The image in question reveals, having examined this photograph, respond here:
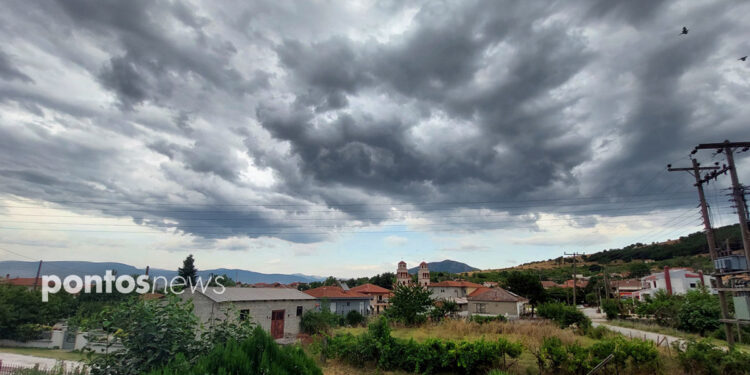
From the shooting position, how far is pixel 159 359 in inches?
208

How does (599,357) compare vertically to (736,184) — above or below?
below

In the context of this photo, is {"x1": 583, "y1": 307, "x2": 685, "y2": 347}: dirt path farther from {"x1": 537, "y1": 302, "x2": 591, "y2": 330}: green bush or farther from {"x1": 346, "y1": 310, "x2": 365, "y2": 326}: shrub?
{"x1": 346, "y1": 310, "x2": 365, "y2": 326}: shrub

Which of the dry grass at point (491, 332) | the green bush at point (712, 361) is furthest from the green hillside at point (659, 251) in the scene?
the green bush at point (712, 361)

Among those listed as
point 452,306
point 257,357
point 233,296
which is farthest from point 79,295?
point 257,357

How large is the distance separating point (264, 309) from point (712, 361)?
88.1 ft

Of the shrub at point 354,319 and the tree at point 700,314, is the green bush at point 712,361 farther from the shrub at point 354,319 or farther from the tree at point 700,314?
the shrub at point 354,319

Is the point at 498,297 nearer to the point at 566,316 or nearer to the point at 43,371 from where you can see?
the point at 566,316

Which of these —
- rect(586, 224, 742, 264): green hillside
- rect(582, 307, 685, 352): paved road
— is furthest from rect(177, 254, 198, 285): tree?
rect(586, 224, 742, 264): green hillside

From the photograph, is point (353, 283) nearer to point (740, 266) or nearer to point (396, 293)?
point (396, 293)

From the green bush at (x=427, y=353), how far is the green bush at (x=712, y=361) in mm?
5650

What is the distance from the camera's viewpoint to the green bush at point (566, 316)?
26531mm

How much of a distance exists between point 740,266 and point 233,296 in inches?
1208

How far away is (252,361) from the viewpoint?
385 cm

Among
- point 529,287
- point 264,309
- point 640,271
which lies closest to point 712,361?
point 264,309
